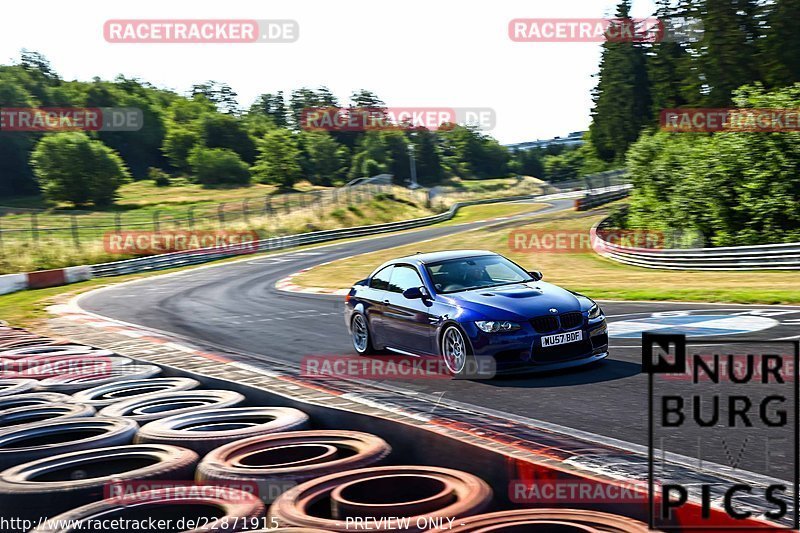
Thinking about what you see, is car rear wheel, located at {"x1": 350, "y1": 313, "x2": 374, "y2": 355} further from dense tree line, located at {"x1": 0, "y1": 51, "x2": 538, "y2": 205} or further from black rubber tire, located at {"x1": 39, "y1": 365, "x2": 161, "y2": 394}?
dense tree line, located at {"x1": 0, "y1": 51, "x2": 538, "y2": 205}

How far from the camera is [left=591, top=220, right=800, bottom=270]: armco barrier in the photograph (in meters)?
22.8

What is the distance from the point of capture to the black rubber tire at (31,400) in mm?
7844

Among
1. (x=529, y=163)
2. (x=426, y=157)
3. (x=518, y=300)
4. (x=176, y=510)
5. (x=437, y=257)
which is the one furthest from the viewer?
(x=529, y=163)

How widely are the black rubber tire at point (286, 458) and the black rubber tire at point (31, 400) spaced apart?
2950 mm

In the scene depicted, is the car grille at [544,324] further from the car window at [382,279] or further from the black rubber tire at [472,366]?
the car window at [382,279]

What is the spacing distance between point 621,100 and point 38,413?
91932mm

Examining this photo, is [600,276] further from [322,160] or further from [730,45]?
[322,160]

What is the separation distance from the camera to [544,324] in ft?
30.1

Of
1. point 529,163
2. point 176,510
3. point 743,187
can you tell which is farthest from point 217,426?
point 529,163

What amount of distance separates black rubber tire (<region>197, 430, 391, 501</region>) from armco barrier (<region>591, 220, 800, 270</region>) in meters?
19.9

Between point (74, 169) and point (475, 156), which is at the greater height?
point (475, 156)

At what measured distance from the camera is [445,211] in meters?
75.8

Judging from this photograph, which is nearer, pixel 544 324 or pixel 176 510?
pixel 176 510

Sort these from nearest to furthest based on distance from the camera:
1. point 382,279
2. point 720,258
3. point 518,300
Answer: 1. point 518,300
2. point 382,279
3. point 720,258
